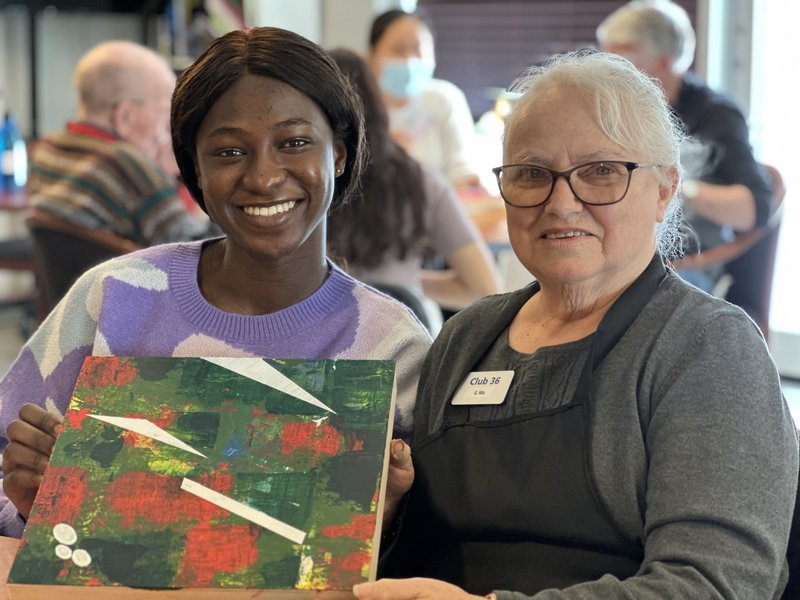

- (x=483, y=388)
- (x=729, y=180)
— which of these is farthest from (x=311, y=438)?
(x=729, y=180)

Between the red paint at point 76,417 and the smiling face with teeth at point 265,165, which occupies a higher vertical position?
the smiling face with teeth at point 265,165

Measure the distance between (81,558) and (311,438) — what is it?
312mm

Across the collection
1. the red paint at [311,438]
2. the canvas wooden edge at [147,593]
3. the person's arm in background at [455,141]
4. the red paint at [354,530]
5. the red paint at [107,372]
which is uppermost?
the person's arm in background at [455,141]

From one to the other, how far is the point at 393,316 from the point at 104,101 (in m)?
2.72

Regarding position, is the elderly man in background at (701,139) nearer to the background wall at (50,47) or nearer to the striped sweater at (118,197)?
the striped sweater at (118,197)

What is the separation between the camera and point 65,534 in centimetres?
137

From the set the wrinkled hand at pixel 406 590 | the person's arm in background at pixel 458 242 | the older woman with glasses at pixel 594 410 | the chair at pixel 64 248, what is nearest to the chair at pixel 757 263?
the person's arm in background at pixel 458 242

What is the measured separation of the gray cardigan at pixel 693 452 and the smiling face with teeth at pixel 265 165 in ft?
1.85

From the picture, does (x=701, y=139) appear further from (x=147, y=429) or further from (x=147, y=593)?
(x=147, y=593)

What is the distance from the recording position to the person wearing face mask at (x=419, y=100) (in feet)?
18.6

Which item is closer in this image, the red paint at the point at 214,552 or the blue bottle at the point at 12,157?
the red paint at the point at 214,552

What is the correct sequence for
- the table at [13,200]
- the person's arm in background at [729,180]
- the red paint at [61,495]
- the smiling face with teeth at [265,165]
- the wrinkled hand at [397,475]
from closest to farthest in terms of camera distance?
the red paint at [61,495] → the wrinkled hand at [397,475] → the smiling face with teeth at [265,165] → the person's arm in background at [729,180] → the table at [13,200]

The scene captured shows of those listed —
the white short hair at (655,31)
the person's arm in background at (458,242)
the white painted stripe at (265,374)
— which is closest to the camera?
the white painted stripe at (265,374)

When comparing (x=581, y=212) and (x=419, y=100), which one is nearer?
(x=581, y=212)
